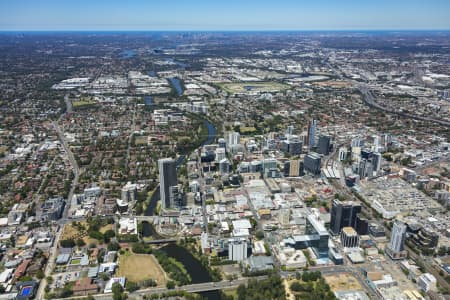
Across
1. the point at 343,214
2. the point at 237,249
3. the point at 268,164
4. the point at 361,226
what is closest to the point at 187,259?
the point at 237,249

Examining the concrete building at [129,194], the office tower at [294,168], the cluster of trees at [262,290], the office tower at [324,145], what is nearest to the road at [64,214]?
the concrete building at [129,194]

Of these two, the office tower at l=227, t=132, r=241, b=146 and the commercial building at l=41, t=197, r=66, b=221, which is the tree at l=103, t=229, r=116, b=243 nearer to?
the commercial building at l=41, t=197, r=66, b=221

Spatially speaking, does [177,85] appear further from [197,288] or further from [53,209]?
[197,288]

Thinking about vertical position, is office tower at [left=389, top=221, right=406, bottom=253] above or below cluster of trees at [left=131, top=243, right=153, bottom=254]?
above

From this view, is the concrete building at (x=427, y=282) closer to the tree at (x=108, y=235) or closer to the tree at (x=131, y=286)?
→ the tree at (x=131, y=286)

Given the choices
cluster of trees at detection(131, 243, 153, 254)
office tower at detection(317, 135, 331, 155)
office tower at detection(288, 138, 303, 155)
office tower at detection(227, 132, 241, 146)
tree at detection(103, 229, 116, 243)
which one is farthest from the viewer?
office tower at detection(227, 132, 241, 146)

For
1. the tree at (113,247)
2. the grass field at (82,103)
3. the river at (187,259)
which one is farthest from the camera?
the grass field at (82,103)

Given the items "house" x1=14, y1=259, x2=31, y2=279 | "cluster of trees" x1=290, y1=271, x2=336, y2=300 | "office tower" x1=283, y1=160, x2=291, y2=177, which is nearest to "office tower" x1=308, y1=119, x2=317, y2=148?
"office tower" x1=283, y1=160, x2=291, y2=177
